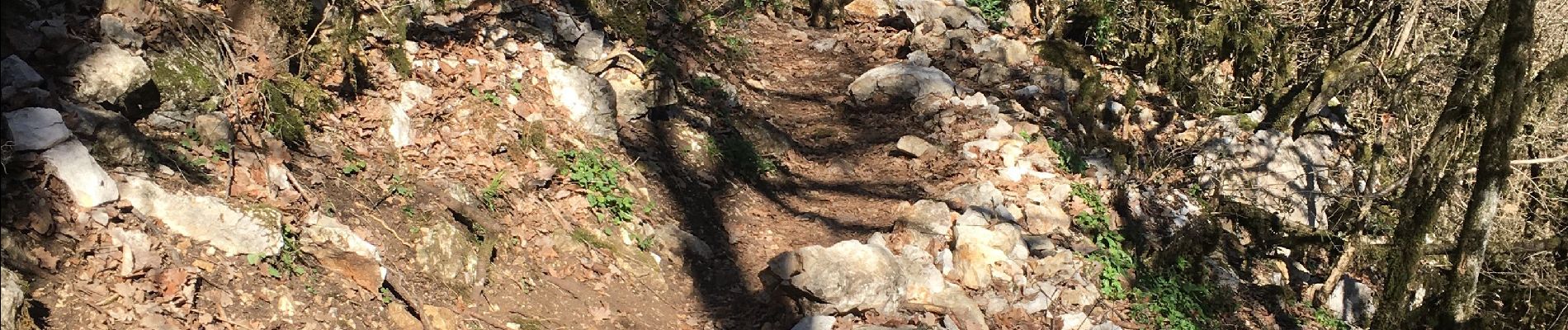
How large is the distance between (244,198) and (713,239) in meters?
3.09

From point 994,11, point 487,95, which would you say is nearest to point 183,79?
point 487,95

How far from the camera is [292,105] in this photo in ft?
17.9

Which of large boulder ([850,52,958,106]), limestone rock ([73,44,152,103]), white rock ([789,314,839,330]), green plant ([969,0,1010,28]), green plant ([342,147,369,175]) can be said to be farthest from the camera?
green plant ([969,0,1010,28])

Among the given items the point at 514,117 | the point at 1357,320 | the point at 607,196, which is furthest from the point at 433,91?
the point at 1357,320

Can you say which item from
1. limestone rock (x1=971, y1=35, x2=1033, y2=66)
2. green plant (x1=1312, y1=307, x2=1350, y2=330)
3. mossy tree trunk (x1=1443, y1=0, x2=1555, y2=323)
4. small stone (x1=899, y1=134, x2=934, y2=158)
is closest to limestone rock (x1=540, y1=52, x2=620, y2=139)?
small stone (x1=899, y1=134, x2=934, y2=158)

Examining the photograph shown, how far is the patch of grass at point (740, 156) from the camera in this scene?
8055 millimetres

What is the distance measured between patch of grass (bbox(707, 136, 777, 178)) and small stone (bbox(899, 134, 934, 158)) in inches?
49.8

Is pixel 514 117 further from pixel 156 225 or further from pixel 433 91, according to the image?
pixel 156 225

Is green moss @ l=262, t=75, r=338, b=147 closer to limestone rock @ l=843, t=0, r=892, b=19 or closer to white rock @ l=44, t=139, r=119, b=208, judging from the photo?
white rock @ l=44, t=139, r=119, b=208

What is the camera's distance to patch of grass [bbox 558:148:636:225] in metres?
6.42

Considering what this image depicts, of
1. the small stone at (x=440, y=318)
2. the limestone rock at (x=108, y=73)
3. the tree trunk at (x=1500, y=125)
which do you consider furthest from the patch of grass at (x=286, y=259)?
the tree trunk at (x=1500, y=125)

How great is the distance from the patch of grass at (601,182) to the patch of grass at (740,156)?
51.6 inches

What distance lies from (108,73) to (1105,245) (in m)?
6.45

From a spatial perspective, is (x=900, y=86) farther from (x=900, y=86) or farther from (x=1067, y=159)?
(x=1067, y=159)
